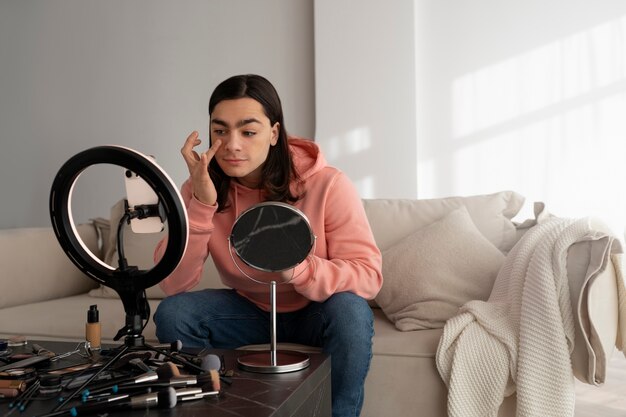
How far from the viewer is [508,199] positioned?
2275 mm

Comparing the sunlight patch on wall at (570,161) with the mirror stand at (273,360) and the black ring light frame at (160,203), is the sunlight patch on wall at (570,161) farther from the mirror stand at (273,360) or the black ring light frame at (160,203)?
the black ring light frame at (160,203)

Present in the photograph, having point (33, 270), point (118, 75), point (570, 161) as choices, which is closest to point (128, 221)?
point (33, 270)

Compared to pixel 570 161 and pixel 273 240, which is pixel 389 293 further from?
pixel 570 161

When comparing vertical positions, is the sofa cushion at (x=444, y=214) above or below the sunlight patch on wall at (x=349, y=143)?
below

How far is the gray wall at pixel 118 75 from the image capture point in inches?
141

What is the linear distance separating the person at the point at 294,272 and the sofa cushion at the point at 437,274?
236 mm

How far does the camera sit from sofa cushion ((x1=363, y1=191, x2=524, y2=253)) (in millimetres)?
2189

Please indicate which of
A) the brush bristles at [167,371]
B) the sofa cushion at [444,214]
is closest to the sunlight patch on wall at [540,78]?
the sofa cushion at [444,214]

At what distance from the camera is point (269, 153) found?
1865 mm

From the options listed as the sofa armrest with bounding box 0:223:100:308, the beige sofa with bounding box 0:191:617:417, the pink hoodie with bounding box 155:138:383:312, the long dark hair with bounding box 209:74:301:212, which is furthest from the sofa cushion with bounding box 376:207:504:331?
the sofa armrest with bounding box 0:223:100:308

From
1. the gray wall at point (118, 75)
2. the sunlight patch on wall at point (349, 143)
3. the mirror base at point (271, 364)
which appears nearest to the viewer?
the mirror base at point (271, 364)

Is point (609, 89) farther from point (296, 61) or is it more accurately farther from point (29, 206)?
point (29, 206)

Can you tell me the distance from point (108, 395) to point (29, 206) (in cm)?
332

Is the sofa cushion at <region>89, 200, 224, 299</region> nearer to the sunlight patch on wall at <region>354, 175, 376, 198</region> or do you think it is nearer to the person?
the person
